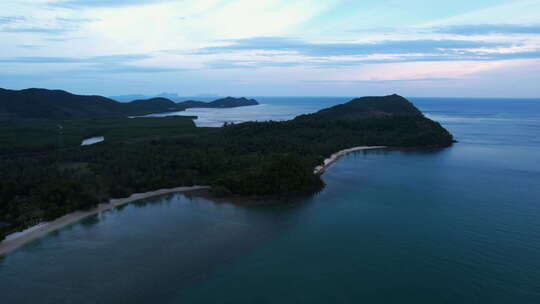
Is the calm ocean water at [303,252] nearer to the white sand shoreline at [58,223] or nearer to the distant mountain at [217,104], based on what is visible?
the white sand shoreline at [58,223]

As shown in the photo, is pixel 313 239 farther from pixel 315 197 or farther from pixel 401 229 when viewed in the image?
pixel 315 197

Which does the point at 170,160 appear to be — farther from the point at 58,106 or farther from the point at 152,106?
the point at 152,106

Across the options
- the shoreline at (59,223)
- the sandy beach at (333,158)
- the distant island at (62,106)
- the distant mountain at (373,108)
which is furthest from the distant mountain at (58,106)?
the sandy beach at (333,158)

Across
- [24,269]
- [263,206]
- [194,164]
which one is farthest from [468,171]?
[24,269]

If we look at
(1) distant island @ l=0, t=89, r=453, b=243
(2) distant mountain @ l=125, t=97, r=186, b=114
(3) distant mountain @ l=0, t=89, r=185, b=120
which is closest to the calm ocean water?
(1) distant island @ l=0, t=89, r=453, b=243

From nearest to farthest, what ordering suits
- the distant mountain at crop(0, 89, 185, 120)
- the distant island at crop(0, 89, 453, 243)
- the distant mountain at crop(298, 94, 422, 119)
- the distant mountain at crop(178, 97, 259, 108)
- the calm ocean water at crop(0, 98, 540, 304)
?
the calm ocean water at crop(0, 98, 540, 304), the distant island at crop(0, 89, 453, 243), the distant mountain at crop(0, 89, 185, 120), the distant mountain at crop(298, 94, 422, 119), the distant mountain at crop(178, 97, 259, 108)

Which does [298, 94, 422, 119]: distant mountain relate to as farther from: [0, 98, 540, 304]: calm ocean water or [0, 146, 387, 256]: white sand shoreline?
[0, 146, 387, 256]: white sand shoreline
